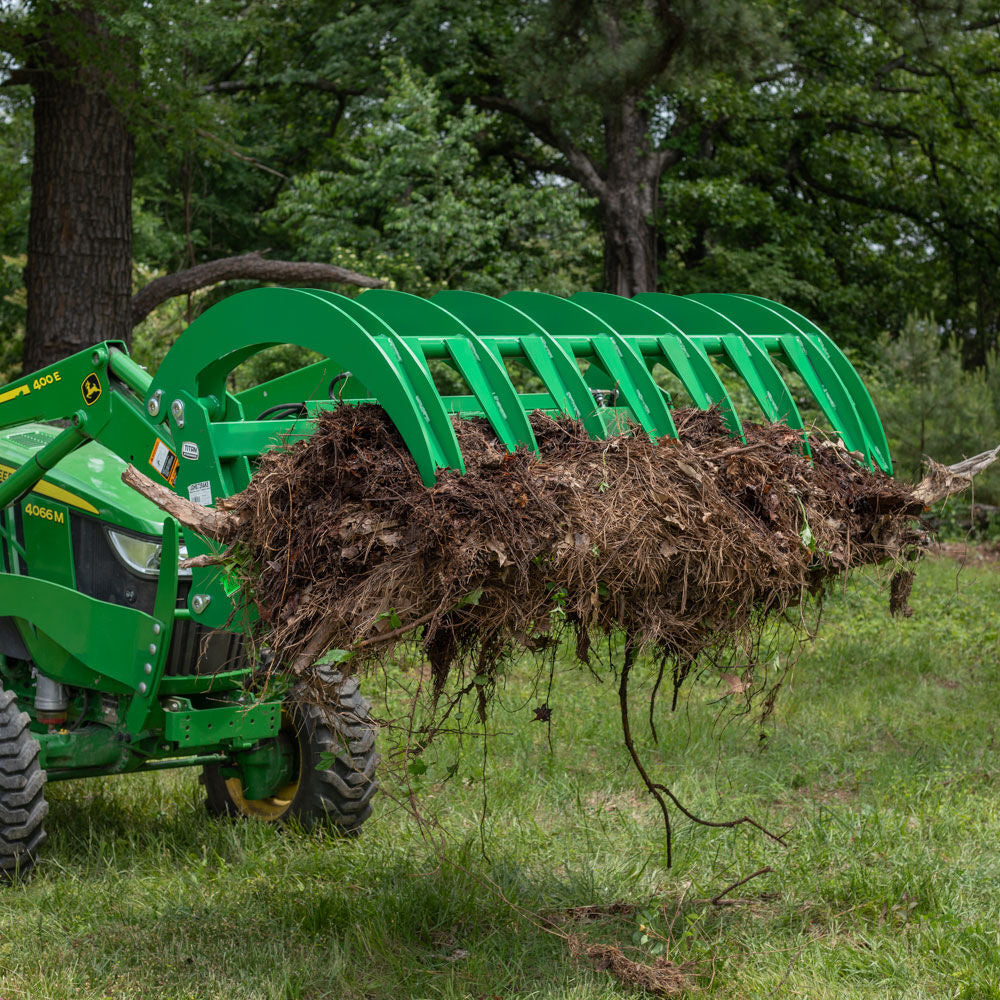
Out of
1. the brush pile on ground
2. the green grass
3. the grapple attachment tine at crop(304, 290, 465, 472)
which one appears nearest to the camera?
the brush pile on ground

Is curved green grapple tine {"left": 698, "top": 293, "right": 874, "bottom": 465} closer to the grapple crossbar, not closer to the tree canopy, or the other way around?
the grapple crossbar

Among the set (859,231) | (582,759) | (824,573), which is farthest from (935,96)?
(824,573)

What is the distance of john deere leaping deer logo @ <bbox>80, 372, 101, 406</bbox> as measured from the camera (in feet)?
12.5

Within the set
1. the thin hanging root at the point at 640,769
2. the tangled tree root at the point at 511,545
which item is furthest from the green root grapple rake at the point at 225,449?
the thin hanging root at the point at 640,769

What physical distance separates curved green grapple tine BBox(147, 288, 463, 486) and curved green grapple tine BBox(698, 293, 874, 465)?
4.74 ft

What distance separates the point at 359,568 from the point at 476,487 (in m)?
0.34

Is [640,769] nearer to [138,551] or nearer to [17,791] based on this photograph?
[138,551]

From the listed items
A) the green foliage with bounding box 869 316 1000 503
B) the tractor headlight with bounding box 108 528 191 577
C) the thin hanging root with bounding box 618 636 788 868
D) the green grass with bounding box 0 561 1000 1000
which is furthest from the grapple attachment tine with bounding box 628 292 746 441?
the green foliage with bounding box 869 316 1000 503

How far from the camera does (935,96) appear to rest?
1866 cm

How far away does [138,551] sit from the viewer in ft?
13.6

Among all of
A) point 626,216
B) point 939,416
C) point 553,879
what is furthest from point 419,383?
point 626,216

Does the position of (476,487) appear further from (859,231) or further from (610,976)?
(859,231)

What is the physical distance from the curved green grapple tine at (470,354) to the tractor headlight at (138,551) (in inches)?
53.5

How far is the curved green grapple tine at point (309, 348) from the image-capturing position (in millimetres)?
2809
